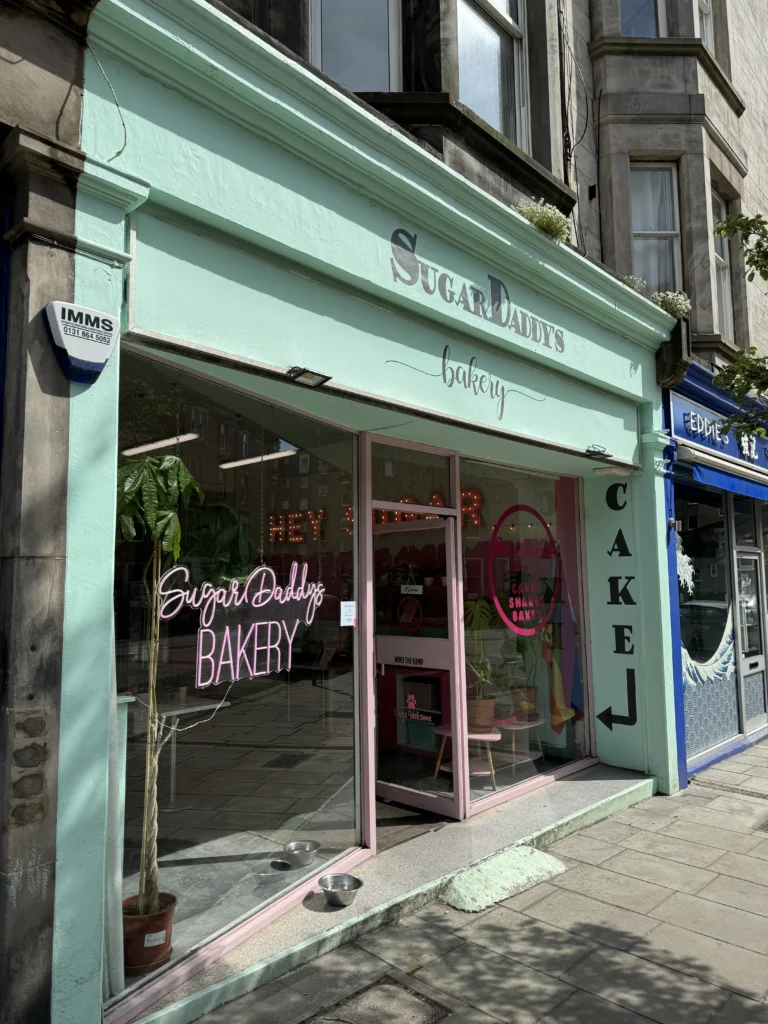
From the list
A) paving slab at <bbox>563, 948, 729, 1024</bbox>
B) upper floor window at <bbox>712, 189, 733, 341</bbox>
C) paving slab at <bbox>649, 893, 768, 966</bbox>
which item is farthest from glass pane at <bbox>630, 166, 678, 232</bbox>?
paving slab at <bbox>563, 948, 729, 1024</bbox>

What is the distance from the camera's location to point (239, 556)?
4.12 metres

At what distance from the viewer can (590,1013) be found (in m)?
3.34

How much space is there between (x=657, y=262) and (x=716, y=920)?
7.64 metres

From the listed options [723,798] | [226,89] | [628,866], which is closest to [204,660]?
[226,89]

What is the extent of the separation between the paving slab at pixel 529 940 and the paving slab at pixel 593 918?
9cm

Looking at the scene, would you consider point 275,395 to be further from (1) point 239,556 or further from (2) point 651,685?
(2) point 651,685

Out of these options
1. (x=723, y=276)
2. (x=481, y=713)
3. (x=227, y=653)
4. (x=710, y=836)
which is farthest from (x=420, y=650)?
(x=723, y=276)

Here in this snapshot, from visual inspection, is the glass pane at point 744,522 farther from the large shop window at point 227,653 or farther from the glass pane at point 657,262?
the large shop window at point 227,653

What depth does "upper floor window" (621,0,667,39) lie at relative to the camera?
362 inches

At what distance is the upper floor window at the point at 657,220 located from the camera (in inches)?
357

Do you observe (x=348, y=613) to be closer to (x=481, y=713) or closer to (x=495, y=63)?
(x=481, y=713)

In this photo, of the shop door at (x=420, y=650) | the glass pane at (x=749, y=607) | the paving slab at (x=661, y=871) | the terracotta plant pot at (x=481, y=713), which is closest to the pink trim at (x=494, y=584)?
the shop door at (x=420, y=650)

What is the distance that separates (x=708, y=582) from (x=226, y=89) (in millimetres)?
7459

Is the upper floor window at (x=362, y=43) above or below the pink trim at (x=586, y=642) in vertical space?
above
